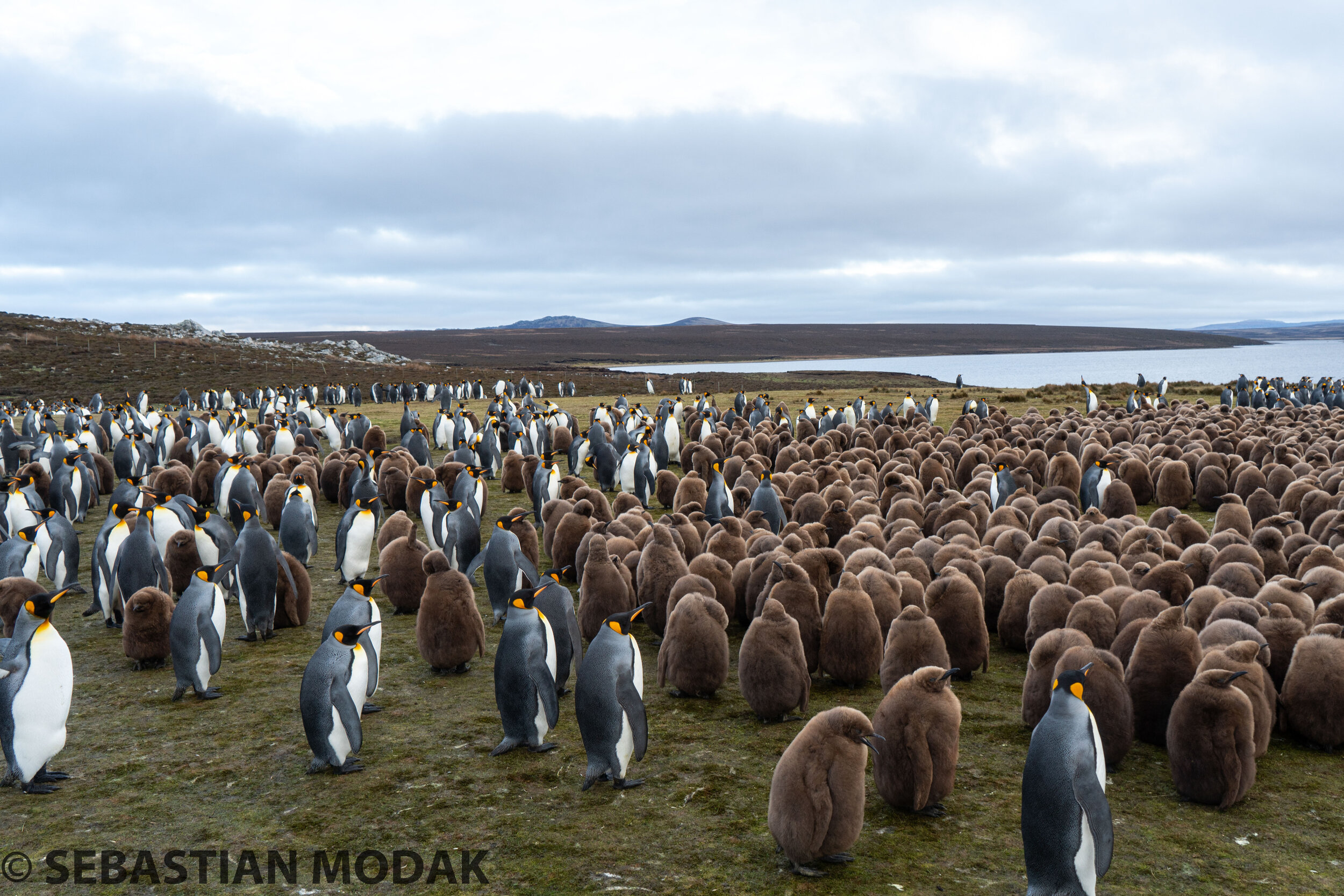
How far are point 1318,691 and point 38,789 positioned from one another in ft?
28.1

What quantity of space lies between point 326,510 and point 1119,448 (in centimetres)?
1520

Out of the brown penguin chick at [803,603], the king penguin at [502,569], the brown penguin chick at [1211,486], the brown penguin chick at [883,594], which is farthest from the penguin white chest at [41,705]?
the brown penguin chick at [1211,486]

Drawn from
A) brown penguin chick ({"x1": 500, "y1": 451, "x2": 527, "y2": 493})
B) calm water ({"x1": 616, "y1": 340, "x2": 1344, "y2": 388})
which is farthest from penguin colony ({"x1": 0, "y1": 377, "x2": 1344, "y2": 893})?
calm water ({"x1": 616, "y1": 340, "x2": 1344, "y2": 388})

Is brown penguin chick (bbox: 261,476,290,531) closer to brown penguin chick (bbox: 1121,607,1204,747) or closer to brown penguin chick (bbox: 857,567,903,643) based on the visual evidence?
brown penguin chick (bbox: 857,567,903,643)

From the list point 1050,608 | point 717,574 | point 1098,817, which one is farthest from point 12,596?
point 1050,608

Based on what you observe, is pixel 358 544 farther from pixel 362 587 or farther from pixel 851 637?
pixel 851 637

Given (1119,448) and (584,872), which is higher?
(1119,448)

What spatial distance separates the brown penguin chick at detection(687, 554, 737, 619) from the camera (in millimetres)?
8234

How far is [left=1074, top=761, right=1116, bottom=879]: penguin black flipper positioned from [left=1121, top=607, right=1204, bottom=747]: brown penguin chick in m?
1.86

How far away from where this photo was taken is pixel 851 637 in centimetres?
689

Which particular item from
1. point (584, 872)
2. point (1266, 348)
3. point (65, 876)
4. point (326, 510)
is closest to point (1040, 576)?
point (584, 872)

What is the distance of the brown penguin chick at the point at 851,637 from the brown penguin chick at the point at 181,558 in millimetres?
7518

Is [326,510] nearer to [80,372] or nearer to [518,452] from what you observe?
[518,452]

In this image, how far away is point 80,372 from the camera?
49188mm
